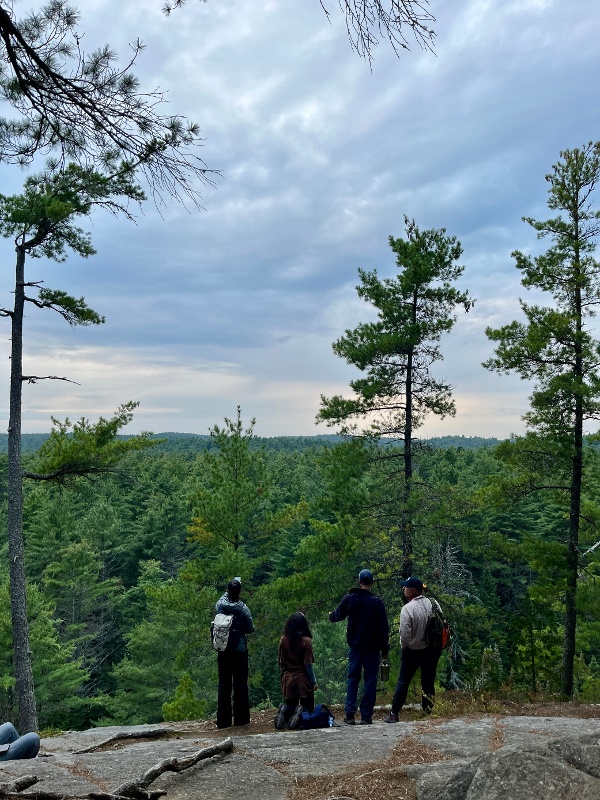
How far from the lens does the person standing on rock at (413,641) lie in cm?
665

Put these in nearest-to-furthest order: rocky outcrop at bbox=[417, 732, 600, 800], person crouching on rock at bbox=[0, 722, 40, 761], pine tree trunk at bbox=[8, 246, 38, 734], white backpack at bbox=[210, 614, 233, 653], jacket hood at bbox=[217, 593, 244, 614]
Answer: rocky outcrop at bbox=[417, 732, 600, 800] → person crouching on rock at bbox=[0, 722, 40, 761] → white backpack at bbox=[210, 614, 233, 653] → jacket hood at bbox=[217, 593, 244, 614] → pine tree trunk at bbox=[8, 246, 38, 734]

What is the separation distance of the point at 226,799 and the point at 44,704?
1036 inches

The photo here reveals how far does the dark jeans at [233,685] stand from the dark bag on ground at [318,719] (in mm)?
872

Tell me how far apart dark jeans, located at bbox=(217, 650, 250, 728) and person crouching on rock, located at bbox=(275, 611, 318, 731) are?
566 mm

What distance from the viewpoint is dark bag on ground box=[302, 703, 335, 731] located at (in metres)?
6.72

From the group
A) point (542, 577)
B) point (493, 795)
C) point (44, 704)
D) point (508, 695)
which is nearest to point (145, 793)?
point (493, 795)

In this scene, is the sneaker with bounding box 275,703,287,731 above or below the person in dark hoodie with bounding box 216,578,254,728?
below

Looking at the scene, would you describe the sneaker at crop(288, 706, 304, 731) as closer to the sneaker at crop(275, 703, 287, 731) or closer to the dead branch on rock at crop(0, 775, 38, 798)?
the sneaker at crop(275, 703, 287, 731)

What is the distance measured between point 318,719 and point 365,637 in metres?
1.03

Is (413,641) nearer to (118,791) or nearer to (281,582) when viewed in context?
(118,791)

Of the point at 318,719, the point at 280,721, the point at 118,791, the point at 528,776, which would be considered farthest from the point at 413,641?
the point at 118,791

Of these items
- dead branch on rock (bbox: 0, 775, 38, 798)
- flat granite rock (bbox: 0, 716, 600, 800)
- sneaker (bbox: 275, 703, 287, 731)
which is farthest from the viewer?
sneaker (bbox: 275, 703, 287, 731)

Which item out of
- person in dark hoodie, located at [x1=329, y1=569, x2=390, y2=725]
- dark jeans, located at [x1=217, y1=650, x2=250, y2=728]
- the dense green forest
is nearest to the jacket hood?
dark jeans, located at [x1=217, y1=650, x2=250, y2=728]

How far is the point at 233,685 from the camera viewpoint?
7598 mm
